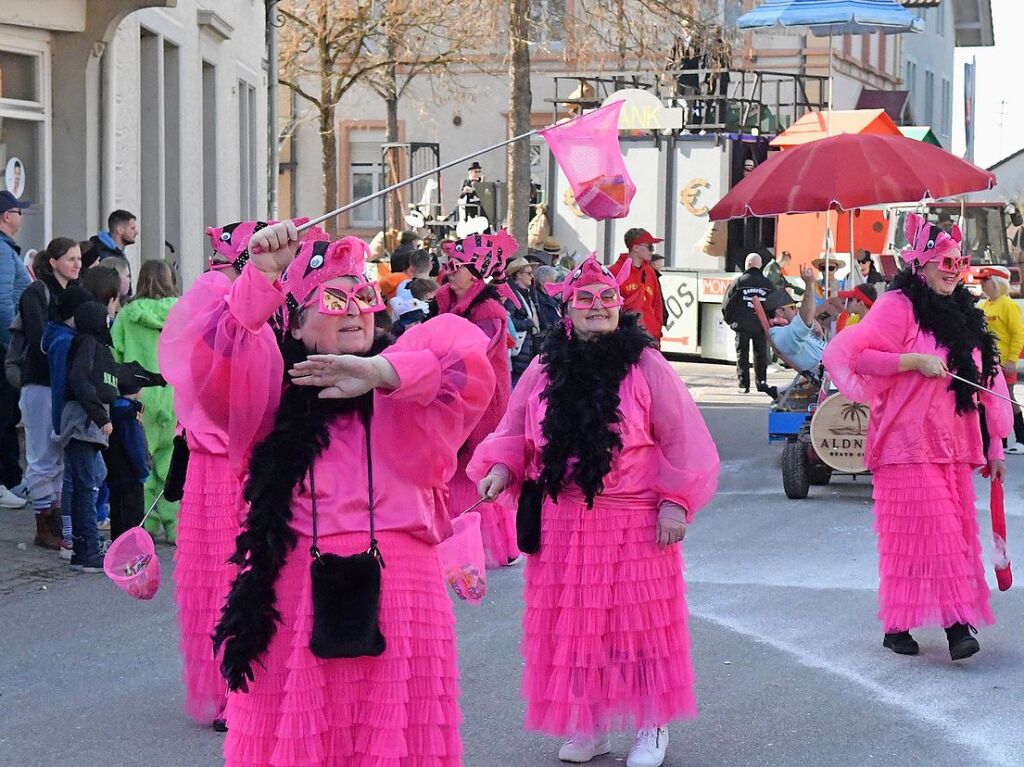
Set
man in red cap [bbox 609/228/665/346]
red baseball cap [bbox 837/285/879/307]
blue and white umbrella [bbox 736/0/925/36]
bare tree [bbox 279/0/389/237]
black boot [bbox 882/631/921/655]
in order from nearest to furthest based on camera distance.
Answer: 1. black boot [bbox 882/631/921/655]
2. red baseball cap [bbox 837/285/879/307]
3. man in red cap [bbox 609/228/665/346]
4. blue and white umbrella [bbox 736/0/925/36]
5. bare tree [bbox 279/0/389/237]

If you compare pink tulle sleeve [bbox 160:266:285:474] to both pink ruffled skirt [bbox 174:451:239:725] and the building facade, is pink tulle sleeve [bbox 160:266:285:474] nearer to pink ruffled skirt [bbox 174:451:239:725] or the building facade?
pink ruffled skirt [bbox 174:451:239:725]

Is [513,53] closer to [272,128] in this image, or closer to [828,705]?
[272,128]

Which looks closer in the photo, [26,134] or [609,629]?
[609,629]

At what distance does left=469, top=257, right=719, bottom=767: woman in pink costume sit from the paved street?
0.97 ft

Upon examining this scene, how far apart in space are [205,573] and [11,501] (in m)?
5.40

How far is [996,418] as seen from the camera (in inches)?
304

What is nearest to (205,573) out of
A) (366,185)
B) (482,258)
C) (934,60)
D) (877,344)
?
(877,344)

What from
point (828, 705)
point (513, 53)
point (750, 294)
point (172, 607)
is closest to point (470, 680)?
point (828, 705)

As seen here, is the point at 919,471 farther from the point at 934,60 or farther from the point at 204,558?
the point at 934,60

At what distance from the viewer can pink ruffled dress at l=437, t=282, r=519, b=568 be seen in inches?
394

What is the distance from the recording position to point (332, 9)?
3434 cm

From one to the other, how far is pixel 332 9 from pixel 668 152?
10.5 metres

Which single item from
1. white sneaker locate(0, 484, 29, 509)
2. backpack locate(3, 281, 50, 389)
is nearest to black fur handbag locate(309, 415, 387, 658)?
backpack locate(3, 281, 50, 389)

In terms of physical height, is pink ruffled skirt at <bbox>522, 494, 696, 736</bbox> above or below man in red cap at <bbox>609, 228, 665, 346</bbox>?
below
